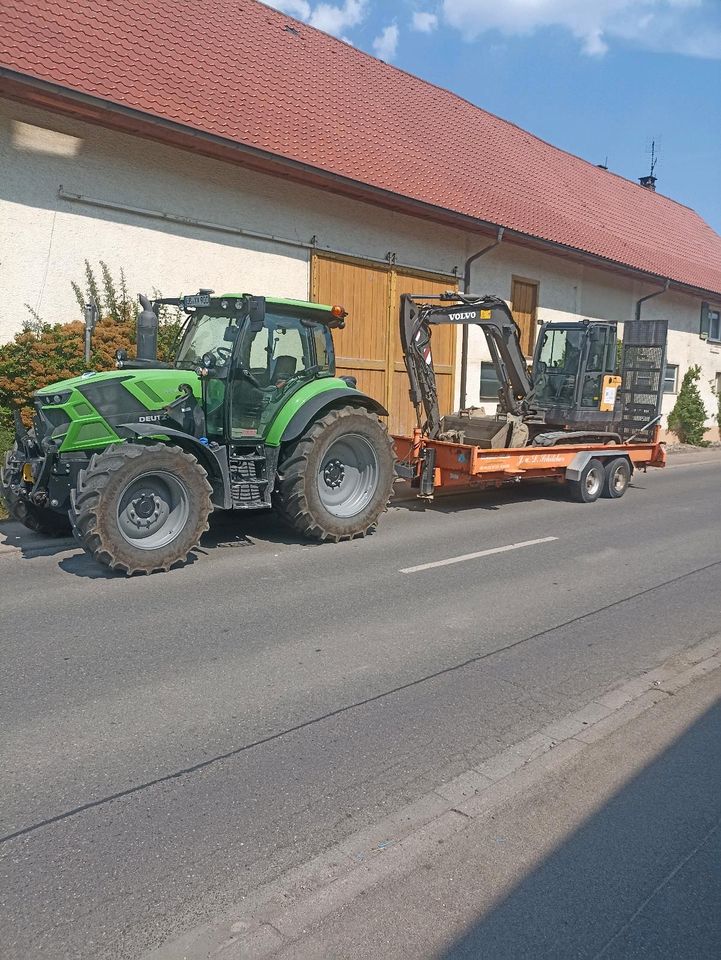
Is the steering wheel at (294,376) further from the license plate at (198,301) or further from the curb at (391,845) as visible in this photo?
the curb at (391,845)

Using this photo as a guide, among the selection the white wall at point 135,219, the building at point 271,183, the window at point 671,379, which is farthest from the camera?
the window at point 671,379

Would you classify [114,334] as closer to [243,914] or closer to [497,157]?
[243,914]

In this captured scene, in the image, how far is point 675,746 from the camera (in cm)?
384

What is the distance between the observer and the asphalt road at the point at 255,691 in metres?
2.79

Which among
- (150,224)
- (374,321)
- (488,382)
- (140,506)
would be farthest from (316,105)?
(140,506)

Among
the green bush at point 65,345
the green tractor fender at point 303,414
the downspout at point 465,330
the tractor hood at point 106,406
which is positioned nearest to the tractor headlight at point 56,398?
the tractor hood at point 106,406

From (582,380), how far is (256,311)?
6495 millimetres

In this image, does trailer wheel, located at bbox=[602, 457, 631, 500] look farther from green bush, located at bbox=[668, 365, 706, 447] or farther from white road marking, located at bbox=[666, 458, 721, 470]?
green bush, located at bbox=[668, 365, 706, 447]

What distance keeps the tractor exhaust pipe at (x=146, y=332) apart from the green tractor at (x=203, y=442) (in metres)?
0.01

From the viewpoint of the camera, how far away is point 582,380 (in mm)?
Answer: 12125

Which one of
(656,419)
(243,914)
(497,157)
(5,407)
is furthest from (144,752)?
(497,157)

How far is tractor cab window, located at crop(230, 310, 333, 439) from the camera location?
7.57m

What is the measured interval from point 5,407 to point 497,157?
47.2ft

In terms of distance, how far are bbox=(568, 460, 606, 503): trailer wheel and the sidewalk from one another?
7737 millimetres
